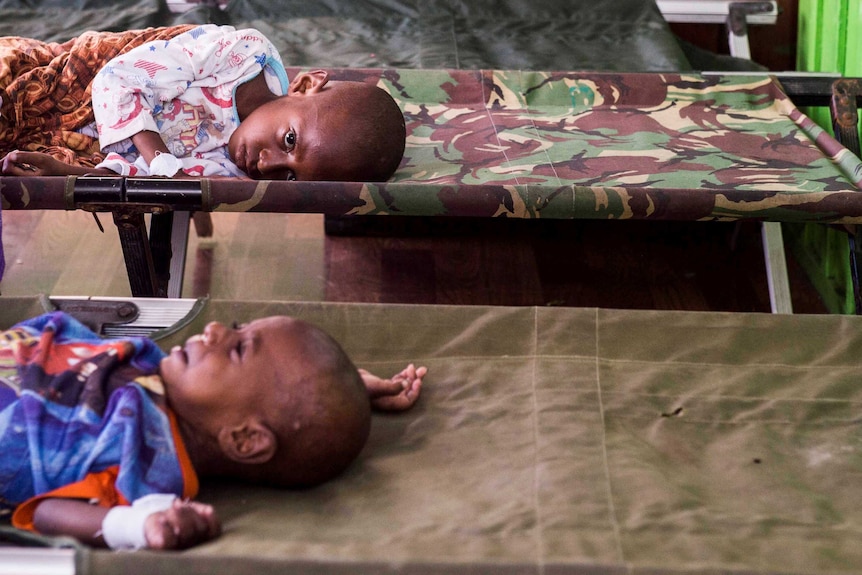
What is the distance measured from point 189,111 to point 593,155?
→ 868mm

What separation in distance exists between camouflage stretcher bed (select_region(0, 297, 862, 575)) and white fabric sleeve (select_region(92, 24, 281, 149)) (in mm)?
541

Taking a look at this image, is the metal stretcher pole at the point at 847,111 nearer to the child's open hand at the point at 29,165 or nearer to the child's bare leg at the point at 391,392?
the child's bare leg at the point at 391,392

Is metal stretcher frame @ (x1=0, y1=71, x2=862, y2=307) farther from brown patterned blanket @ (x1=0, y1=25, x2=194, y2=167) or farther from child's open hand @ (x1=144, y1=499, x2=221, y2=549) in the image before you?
child's open hand @ (x1=144, y1=499, x2=221, y2=549)

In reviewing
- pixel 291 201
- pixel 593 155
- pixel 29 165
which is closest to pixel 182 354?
pixel 291 201

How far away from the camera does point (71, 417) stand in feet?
3.93

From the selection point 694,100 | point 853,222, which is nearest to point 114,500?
point 853,222

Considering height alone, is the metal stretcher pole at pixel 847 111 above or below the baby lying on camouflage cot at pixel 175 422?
below

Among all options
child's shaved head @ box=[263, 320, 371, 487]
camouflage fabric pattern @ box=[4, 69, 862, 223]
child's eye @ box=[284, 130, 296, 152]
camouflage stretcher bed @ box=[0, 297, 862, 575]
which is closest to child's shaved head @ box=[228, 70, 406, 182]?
child's eye @ box=[284, 130, 296, 152]

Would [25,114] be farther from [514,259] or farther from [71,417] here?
[514,259]

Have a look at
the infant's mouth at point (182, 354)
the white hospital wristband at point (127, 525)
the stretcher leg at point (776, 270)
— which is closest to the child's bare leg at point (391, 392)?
the infant's mouth at point (182, 354)

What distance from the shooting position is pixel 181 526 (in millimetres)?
1052

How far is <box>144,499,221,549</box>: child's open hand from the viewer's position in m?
1.04

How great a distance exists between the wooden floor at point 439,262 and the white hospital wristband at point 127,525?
1.45 m

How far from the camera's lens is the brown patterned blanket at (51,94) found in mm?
1929
